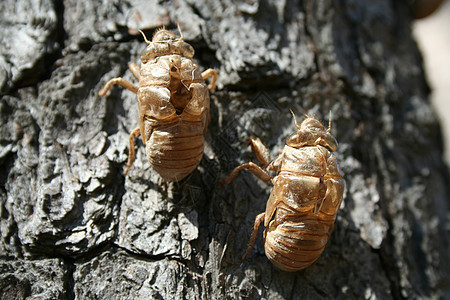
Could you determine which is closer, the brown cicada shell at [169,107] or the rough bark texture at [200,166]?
the rough bark texture at [200,166]

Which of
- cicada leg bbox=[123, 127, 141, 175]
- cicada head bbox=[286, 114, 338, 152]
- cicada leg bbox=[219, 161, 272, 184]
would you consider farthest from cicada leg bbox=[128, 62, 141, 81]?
cicada head bbox=[286, 114, 338, 152]

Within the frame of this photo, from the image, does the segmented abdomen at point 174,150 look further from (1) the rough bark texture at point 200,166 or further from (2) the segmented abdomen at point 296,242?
(2) the segmented abdomen at point 296,242

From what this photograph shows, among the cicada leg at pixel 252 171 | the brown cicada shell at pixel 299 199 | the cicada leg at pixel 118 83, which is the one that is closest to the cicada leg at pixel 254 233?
the brown cicada shell at pixel 299 199

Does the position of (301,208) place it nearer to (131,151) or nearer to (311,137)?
(311,137)

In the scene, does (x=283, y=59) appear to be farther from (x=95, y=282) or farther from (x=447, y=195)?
(x=447, y=195)

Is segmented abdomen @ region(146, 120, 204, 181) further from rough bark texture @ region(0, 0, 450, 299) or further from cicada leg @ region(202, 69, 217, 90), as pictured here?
cicada leg @ region(202, 69, 217, 90)

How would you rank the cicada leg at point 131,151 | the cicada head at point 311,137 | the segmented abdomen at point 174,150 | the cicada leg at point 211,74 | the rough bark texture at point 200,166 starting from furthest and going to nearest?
1. the cicada leg at point 211,74
2. the cicada head at point 311,137
3. the cicada leg at point 131,151
4. the segmented abdomen at point 174,150
5. the rough bark texture at point 200,166

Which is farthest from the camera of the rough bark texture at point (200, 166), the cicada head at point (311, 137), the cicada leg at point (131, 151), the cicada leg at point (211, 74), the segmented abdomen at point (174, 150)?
the cicada leg at point (211, 74)
